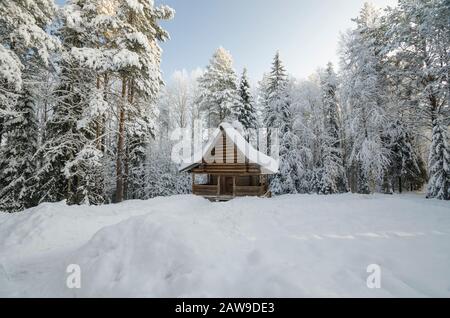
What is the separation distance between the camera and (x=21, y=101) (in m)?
15.4

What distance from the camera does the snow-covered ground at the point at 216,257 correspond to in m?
3.48

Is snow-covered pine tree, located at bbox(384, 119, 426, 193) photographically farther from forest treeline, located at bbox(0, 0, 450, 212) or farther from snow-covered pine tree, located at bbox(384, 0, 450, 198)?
snow-covered pine tree, located at bbox(384, 0, 450, 198)

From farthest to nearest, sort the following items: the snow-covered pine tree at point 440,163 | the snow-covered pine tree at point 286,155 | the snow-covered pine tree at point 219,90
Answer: the snow-covered pine tree at point 219,90 < the snow-covered pine tree at point 286,155 < the snow-covered pine tree at point 440,163

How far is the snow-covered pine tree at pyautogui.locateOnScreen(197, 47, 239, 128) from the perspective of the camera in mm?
25062

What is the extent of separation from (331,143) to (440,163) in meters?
10.1

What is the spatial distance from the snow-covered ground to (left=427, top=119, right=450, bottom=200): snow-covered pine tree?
819 cm

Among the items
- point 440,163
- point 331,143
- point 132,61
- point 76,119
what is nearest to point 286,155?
point 331,143

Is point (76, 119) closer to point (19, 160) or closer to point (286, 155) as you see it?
point (19, 160)

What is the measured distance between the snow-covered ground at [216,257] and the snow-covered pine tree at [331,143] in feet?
48.8

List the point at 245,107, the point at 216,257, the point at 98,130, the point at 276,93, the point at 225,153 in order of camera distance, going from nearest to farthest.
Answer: the point at 216,257
the point at 98,130
the point at 225,153
the point at 276,93
the point at 245,107

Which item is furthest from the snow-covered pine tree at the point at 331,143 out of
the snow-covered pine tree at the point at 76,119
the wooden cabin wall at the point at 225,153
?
the snow-covered pine tree at the point at 76,119

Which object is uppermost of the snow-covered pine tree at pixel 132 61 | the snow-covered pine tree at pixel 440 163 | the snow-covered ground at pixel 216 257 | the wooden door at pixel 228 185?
the snow-covered pine tree at pixel 132 61

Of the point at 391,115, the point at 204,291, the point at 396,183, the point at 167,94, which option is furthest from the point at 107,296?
the point at 167,94

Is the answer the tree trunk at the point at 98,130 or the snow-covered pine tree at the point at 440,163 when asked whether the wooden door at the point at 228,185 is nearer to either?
the tree trunk at the point at 98,130
